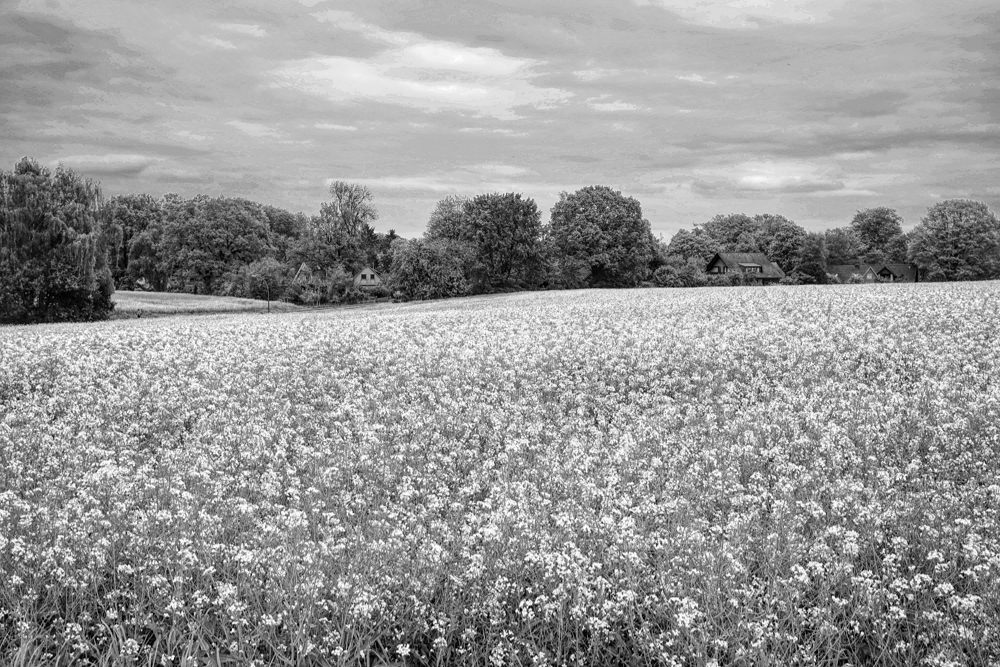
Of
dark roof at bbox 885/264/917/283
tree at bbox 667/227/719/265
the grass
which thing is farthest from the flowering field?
dark roof at bbox 885/264/917/283

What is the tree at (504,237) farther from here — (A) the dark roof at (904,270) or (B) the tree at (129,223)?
(A) the dark roof at (904,270)

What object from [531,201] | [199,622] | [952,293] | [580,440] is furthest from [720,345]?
[531,201]

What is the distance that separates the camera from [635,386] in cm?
1555

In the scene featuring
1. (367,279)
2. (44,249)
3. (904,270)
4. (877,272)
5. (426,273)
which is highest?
(904,270)

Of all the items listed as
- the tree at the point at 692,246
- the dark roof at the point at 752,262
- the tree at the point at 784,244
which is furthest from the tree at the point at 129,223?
the tree at the point at 784,244

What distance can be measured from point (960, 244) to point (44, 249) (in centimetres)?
11453

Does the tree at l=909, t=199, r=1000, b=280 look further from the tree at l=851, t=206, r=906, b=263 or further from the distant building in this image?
the tree at l=851, t=206, r=906, b=263

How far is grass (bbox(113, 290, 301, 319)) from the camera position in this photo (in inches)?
2726

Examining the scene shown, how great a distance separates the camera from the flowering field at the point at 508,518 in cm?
615

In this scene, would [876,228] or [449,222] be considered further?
[876,228]

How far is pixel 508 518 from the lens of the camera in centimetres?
734

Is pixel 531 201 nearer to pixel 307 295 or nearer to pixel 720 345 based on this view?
pixel 307 295

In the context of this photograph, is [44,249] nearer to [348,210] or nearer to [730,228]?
[348,210]

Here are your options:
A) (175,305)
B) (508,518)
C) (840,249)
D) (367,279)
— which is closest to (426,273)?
(175,305)
